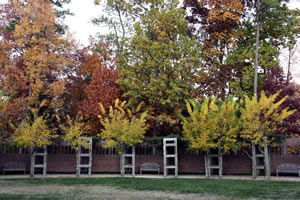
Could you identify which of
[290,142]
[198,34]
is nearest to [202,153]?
[290,142]

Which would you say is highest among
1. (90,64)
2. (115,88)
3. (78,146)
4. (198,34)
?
(198,34)

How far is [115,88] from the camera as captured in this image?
25.7 meters

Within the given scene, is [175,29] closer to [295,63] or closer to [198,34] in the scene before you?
[198,34]

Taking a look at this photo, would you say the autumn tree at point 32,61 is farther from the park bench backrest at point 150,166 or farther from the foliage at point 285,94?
the foliage at point 285,94

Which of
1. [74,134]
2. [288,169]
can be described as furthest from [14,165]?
[288,169]

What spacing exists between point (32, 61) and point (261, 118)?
14.6 metres

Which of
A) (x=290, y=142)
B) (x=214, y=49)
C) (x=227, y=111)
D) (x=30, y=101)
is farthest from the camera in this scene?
(x=214, y=49)

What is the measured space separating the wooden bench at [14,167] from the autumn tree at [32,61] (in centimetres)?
299

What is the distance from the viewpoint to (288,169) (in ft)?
65.9

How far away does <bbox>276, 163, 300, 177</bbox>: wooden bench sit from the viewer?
19.9 m

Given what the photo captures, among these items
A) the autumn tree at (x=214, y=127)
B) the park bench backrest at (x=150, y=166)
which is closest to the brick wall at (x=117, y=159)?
the park bench backrest at (x=150, y=166)

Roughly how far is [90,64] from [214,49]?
34.0 ft

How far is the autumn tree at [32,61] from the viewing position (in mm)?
22578

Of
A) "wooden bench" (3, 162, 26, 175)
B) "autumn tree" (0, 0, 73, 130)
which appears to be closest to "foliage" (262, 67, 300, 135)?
"autumn tree" (0, 0, 73, 130)
